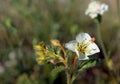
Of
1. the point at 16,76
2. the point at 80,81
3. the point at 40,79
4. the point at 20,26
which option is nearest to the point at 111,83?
the point at 80,81

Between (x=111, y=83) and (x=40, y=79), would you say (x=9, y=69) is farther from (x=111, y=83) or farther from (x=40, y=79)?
(x=111, y=83)

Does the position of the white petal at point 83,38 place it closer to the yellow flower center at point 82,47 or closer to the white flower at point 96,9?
the yellow flower center at point 82,47

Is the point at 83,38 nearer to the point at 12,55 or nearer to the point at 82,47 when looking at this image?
the point at 82,47

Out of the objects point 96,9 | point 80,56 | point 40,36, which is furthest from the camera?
point 40,36

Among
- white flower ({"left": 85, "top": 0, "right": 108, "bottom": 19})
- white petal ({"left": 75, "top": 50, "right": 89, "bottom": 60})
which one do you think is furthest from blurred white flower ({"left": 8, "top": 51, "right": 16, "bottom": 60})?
white petal ({"left": 75, "top": 50, "right": 89, "bottom": 60})

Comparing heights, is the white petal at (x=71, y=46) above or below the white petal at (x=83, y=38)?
below

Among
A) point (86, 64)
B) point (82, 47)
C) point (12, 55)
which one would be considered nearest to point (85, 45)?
point (82, 47)

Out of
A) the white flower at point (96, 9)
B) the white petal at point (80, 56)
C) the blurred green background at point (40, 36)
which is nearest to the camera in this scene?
the white petal at point (80, 56)

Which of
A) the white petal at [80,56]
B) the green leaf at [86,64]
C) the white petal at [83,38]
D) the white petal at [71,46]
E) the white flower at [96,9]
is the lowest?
the green leaf at [86,64]

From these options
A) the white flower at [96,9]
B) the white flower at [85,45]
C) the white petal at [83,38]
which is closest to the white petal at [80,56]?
the white flower at [85,45]
